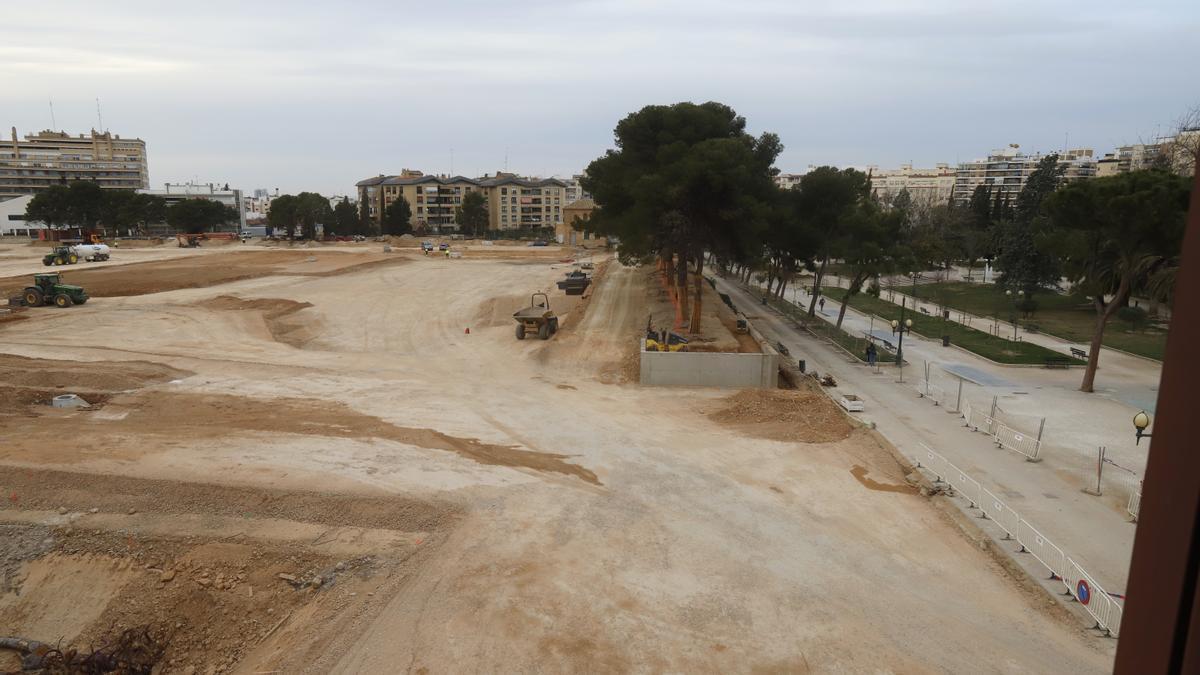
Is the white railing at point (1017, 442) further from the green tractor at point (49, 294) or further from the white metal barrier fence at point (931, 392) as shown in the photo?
the green tractor at point (49, 294)

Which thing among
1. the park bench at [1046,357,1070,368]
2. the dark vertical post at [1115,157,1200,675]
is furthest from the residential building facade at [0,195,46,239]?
the dark vertical post at [1115,157,1200,675]

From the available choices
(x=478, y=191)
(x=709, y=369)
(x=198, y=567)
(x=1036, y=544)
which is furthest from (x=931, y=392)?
(x=478, y=191)

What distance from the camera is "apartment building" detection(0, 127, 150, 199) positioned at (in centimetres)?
14788

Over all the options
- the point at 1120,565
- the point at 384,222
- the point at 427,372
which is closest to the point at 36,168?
the point at 384,222

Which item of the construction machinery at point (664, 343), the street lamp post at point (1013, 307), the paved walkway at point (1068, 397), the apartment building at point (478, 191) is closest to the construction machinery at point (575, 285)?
the construction machinery at point (664, 343)

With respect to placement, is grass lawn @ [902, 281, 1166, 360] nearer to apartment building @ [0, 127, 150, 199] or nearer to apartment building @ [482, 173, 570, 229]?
apartment building @ [482, 173, 570, 229]

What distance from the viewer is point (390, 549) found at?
12844mm

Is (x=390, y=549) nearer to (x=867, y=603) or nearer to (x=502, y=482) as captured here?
(x=502, y=482)

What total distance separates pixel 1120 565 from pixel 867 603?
191 inches

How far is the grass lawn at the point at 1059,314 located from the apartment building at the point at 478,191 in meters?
104

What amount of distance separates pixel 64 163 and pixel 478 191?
93232 millimetres

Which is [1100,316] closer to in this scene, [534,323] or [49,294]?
[534,323]

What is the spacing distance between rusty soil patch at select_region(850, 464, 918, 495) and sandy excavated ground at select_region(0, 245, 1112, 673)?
0.36ft

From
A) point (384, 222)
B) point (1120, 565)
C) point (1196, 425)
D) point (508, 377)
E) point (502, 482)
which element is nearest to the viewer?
point (1196, 425)
